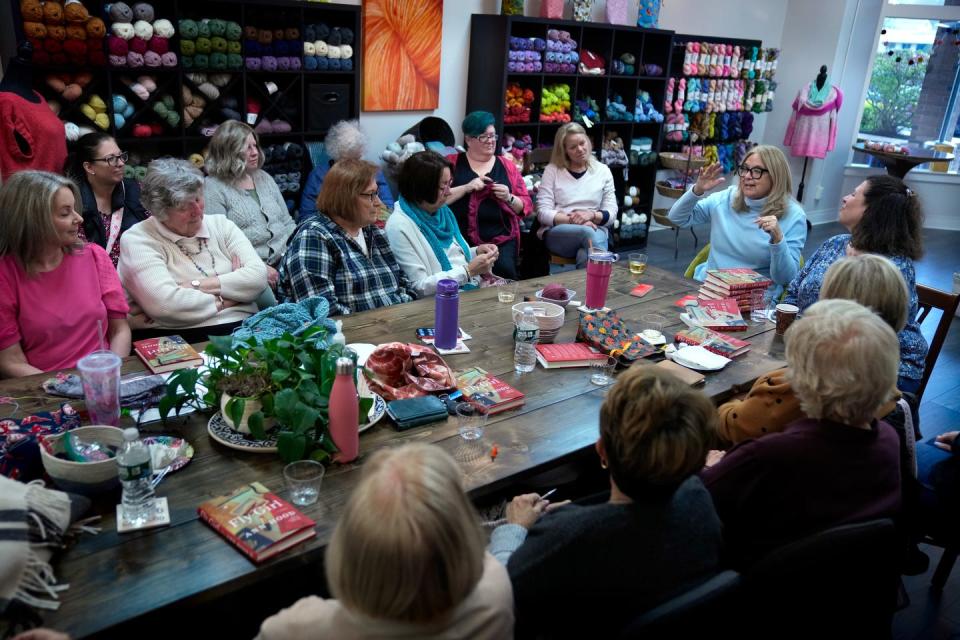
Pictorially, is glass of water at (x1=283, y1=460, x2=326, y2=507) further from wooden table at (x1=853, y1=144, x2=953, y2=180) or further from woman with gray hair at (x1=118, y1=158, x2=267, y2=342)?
wooden table at (x1=853, y1=144, x2=953, y2=180)

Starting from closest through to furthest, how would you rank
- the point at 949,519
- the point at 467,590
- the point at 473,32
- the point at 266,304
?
1. the point at 467,590
2. the point at 949,519
3. the point at 266,304
4. the point at 473,32

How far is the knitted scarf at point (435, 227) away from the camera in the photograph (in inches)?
131

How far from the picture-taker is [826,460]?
5.13 ft

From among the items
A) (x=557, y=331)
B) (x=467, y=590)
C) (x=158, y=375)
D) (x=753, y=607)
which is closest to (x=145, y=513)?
(x=158, y=375)

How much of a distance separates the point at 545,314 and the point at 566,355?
22 cm

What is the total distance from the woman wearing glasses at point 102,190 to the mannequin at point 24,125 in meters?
0.11

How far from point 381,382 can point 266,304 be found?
1509 mm

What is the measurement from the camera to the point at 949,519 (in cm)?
203

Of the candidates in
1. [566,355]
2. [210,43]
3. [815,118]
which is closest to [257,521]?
[566,355]

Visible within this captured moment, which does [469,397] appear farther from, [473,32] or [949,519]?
[473,32]

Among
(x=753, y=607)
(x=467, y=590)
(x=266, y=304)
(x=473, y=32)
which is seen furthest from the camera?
(x=473, y=32)

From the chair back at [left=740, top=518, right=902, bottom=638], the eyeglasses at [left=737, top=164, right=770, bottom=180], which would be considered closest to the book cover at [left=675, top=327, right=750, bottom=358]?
the chair back at [left=740, top=518, right=902, bottom=638]

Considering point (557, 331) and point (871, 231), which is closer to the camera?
point (557, 331)

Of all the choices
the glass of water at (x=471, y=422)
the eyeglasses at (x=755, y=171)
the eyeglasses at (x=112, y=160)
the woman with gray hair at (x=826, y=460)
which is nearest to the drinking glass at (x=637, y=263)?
the eyeglasses at (x=755, y=171)
